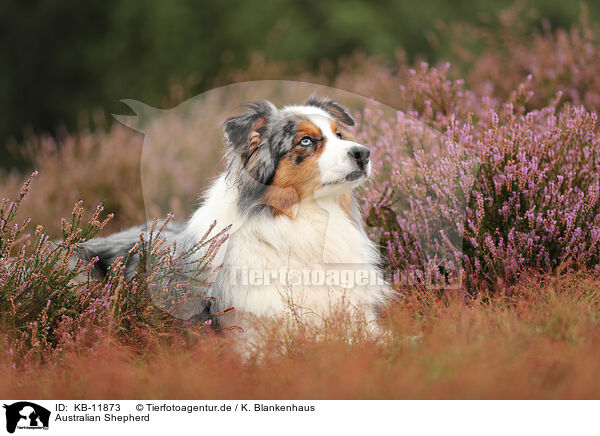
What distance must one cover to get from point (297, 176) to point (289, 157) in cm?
11

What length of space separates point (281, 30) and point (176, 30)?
6.74 ft

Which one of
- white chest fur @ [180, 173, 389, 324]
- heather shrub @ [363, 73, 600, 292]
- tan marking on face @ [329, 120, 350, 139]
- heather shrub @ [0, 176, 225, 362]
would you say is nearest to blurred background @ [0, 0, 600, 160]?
heather shrub @ [363, 73, 600, 292]

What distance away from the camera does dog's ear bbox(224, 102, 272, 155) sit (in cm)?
324

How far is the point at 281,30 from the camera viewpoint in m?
8.73

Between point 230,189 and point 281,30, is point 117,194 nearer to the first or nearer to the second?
point 230,189

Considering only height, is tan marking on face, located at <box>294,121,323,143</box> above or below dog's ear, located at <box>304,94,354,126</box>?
below

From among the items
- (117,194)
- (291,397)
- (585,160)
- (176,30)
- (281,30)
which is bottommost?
(291,397)

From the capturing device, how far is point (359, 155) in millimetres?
3145

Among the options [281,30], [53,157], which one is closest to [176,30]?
[281,30]
